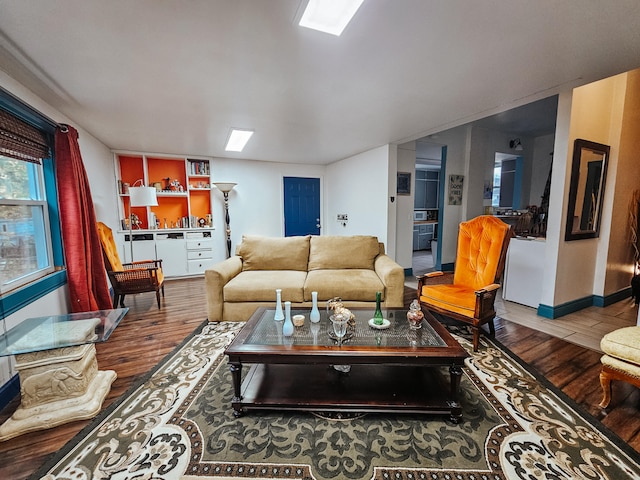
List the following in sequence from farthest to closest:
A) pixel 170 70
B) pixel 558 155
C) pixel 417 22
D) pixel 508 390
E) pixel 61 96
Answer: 1. pixel 558 155
2. pixel 61 96
3. pixel 170 70
4. pixel 508 390
5. pixel 417 22

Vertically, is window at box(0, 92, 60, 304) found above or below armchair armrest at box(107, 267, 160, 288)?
above

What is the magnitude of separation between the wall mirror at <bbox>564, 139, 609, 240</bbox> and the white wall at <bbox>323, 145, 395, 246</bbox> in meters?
2.20

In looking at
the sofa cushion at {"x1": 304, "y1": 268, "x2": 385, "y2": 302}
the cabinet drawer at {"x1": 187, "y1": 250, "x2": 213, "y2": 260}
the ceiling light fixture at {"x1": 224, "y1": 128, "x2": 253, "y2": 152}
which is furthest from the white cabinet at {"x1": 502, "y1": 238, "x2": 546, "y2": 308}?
the cabinet drawer at {"x1": 187, "y1": 250, "x2": 213, "y2": 260}

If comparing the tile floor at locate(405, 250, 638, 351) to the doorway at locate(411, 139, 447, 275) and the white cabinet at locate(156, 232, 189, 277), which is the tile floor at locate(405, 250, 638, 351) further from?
the white cabinet at locate(156, 232, 189, 277)

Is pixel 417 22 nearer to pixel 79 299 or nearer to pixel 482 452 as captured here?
pixel 482 452

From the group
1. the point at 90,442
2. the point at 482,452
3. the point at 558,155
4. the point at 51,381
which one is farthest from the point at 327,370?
the point at 558,155

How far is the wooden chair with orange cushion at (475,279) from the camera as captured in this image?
7.51 feet

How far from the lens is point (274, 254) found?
3.40 meters

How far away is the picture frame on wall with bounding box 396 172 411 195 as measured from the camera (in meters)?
4.73

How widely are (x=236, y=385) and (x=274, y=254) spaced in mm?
1962

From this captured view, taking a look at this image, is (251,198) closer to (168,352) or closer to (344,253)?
(344,253)

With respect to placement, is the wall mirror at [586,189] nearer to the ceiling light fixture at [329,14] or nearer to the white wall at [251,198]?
the ceiling light fixture at [329,14]

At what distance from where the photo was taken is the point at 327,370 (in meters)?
1.84

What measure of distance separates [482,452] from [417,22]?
90.4 inches
